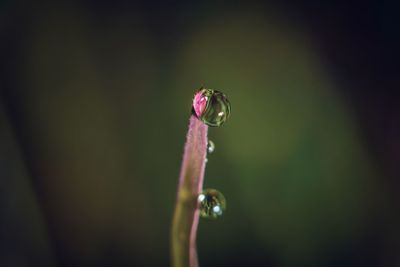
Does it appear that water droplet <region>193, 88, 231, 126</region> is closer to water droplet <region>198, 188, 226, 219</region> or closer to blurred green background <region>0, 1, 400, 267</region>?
water droplet <region>198, 188, 226, 219</region>

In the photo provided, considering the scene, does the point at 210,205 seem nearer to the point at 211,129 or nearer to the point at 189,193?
the point at 189,193

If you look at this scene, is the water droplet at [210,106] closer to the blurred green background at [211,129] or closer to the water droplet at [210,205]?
the water droplet at [210,205]

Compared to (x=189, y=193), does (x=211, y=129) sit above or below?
above

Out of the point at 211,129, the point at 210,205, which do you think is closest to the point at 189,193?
the point at 210,205

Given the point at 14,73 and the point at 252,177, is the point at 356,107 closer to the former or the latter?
the point at 252,177

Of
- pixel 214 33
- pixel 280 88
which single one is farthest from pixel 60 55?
pixel 280 88
